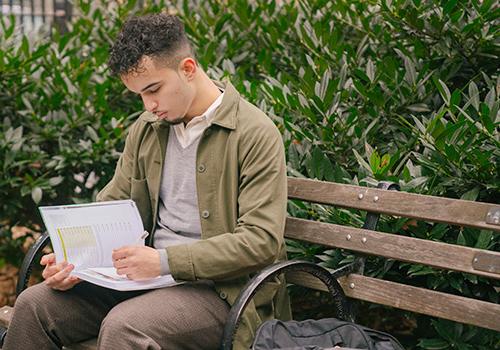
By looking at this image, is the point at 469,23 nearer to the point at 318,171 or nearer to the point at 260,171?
the point at 318,171

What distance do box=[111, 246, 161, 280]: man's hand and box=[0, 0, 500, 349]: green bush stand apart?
0.87 metres

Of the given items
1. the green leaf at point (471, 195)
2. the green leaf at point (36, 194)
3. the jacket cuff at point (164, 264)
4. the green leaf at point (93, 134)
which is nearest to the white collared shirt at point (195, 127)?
the jacket cuff at point (164, 264)

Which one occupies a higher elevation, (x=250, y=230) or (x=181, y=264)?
(x=250, y=230)

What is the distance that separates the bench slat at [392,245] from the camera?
3.19 meters

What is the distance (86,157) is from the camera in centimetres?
497

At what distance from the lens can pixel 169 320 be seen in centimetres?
311

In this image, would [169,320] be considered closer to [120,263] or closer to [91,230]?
[120,263]

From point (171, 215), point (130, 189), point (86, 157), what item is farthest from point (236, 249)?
point (86, 157)

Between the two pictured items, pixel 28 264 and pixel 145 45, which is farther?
pixel 28 264

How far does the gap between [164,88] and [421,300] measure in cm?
118

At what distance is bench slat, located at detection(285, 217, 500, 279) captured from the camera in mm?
3186

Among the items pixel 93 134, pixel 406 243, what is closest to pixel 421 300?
Result: pixel 406 243

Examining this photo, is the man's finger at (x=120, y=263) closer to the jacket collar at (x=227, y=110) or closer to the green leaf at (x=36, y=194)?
the jacket collar at (x=227, y=110)

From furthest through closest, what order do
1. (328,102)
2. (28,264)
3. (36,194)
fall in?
(36,194), (328,102), (28,264)
